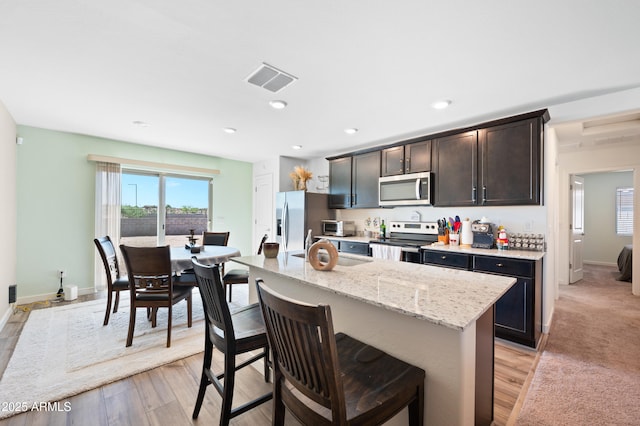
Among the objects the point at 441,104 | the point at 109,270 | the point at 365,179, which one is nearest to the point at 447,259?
the point at 441,104

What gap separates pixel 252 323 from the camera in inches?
67.2

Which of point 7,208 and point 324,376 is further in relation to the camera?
point 7,208

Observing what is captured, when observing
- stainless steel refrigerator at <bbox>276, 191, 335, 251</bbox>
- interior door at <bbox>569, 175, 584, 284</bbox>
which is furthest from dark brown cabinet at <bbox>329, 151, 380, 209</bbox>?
interior door at <bbox>569, 175, 584, 284</bbox>

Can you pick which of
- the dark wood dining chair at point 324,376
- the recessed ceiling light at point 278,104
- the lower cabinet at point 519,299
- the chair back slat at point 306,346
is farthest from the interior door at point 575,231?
the chair back slat at point 306,346

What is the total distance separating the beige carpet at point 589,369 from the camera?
1817 millimetres

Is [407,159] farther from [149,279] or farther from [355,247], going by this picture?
[149,279]

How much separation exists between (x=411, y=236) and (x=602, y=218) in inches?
243

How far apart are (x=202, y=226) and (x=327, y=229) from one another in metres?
2.52

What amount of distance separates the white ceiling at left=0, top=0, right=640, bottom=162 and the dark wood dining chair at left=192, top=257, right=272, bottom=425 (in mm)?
1501

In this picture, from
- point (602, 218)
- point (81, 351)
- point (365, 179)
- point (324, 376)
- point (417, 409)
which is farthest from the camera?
point (602, 218)

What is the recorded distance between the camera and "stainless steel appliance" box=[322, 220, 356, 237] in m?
4.75

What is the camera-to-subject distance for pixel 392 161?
Result: 4184 mm

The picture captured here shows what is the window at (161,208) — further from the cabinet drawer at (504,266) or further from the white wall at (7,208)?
the cabinet drawer at (504,266)

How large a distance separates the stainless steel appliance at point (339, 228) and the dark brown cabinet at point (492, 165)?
1.61 metres
